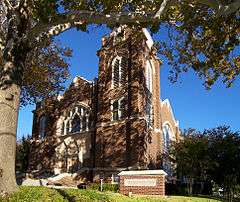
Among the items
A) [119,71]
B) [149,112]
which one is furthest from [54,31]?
[149,112]

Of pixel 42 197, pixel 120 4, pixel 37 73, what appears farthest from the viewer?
pixel 37 73

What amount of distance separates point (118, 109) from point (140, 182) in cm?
1645

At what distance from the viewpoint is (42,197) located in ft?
43.8

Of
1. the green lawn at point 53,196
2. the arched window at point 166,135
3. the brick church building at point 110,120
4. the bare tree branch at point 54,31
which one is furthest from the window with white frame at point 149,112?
the bare tree branch at point 54,31

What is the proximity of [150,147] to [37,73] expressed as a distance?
13980 millimetres

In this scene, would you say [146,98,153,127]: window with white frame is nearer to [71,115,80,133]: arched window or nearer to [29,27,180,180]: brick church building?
[29,27,180,180]: brick church building

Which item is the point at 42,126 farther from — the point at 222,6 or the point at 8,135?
the point at 222,6

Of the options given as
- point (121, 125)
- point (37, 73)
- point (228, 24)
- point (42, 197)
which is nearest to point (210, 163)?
point (121, 125)

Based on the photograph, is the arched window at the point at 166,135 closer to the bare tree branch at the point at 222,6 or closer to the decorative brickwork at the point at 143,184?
the decorative brickwork at the point at 143,184

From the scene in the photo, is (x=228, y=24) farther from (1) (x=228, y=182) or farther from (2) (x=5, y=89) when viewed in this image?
(1) (x=228, y=182)

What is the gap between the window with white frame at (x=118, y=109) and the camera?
38.7 metres

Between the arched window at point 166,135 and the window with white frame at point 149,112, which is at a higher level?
the window with white frame at point 149,112

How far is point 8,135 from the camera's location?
43.5ft

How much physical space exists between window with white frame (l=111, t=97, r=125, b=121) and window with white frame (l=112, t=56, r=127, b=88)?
182 cm
